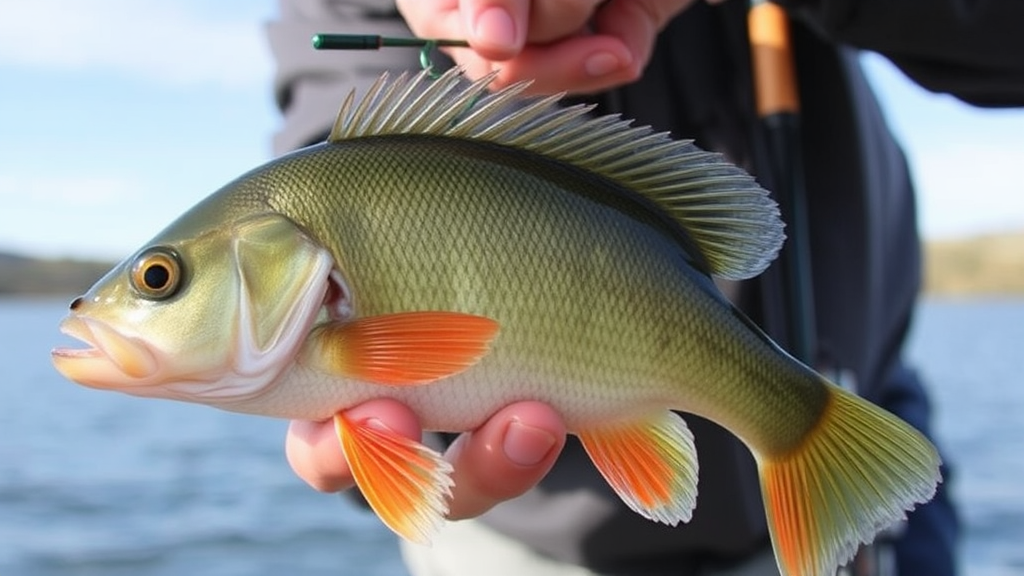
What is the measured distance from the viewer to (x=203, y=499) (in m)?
13.4

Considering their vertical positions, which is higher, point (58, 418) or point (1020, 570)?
point (58, 418)

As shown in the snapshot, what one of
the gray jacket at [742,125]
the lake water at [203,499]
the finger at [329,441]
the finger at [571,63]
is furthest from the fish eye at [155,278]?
the lake water at [203,499]

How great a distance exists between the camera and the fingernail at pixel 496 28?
1.69 meters

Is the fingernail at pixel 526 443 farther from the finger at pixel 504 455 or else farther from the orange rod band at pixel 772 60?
the orange rod band at pixel 772 60

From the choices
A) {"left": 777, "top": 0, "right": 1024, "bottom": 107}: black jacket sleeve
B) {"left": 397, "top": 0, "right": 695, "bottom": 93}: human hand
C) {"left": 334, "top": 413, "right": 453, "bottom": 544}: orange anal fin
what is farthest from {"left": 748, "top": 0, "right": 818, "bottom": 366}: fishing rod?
{"left": 334, "top": 413, "right": 453, "bottom": 544}: orange anal fin

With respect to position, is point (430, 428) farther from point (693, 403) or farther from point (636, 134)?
point (636, 134)

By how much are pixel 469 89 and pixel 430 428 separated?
21.0 inches

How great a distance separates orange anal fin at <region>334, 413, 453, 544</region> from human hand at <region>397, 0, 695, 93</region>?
654mm

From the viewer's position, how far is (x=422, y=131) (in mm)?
1520

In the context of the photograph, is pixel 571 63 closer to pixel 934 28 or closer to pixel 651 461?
pixel 651 461

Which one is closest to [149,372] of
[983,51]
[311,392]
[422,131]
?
[311,392]

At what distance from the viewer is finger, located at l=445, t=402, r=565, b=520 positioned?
59.5 inches

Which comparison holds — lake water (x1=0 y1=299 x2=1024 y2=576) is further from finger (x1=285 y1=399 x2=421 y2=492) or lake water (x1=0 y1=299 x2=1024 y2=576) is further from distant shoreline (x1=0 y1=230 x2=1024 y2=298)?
distant shoreline (x1=0 y1=230 x2=1024 y2=298)

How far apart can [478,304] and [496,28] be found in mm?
525
